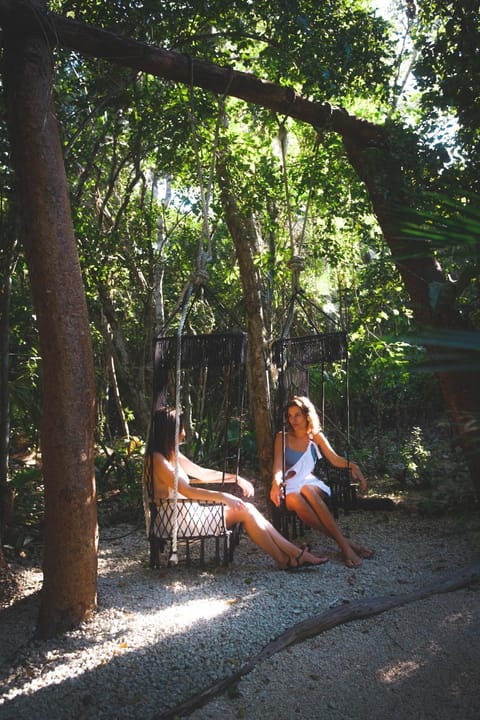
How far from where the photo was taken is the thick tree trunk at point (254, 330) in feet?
16.7

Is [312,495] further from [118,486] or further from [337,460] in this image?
[118,486]

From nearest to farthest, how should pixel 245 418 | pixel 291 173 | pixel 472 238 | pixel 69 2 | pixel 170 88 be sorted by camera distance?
pixel 472 238, pixel 69 2, pixel 170 88, pixel 291 173, pixel 245 418

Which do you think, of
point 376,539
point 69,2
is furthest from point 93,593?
point 69,2

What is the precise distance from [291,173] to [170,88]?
1.35 metres

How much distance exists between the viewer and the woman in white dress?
393 cm

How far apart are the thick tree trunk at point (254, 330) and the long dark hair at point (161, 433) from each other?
1.56 meters

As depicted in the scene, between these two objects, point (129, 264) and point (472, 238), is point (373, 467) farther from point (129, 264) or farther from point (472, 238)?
point (472, 238)

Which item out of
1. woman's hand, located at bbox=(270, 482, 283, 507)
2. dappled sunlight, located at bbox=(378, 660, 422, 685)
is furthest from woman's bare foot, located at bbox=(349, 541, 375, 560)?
dappled sunlight, located at bbox=(378, 660, 422, 685)

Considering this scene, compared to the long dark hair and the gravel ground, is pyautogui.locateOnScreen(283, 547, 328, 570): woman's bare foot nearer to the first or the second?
the gravel ground

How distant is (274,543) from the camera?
366 cm

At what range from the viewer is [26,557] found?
413 centimetres

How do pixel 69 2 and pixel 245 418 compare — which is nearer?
pixel 69 2

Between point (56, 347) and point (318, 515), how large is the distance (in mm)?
2149

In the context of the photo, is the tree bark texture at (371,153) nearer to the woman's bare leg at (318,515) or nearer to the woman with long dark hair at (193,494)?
the woman's bare leg at (318,515)
